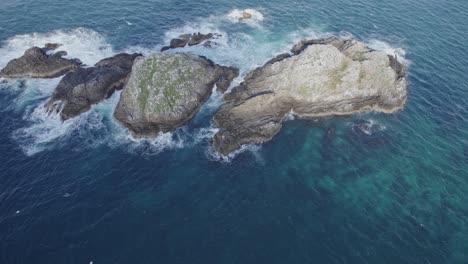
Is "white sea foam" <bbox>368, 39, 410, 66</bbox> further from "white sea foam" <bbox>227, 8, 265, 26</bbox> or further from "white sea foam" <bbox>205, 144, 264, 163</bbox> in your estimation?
"white sea foam" <bbox>205, 144, 264, 163</bbox>

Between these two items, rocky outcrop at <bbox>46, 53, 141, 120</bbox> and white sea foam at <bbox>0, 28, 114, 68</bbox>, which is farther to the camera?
white sea foam at <bbox>0, 28, 114, 68</bbox>

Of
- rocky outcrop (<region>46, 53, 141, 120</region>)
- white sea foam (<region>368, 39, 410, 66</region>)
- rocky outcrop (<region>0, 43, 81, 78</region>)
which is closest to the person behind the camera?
rocky outcrop (<region>46, 53, 141, 120</region>)

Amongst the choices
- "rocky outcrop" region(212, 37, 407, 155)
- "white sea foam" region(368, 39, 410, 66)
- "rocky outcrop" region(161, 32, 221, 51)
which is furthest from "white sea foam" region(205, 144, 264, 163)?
"white sea foam" region(368, 39, 410, 66)

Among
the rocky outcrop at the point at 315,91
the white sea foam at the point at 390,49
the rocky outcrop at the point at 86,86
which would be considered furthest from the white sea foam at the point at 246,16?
the rocky outcrop at the point at 86,86

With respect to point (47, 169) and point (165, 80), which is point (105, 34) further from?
point (47, 169)

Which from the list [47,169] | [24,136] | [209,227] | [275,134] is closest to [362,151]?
[275,134]

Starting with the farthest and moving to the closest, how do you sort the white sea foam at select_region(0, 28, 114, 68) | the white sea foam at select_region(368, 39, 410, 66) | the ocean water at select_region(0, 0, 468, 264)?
1. the white sea foam at select_region(368, 39, 410, 66)
2. the white sea foam at select_region(0, 28, 114, 68)
3. the ocean water at select_region(0, 0, 468, 264)
